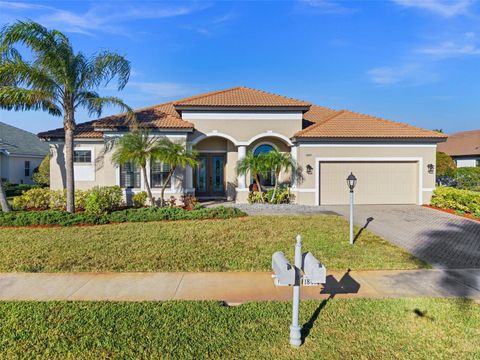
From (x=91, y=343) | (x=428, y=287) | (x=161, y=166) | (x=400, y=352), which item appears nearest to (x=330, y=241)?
(x=428, y=287)

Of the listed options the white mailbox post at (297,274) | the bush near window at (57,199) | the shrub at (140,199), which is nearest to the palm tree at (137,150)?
the shrub at (140,199)

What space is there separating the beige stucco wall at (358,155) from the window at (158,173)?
691 cm

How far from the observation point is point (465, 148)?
37906 millimetres

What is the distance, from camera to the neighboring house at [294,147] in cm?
1593

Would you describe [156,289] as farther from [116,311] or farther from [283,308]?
[283,308]

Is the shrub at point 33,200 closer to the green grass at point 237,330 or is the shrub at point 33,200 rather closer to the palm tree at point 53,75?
the palm tree at point 53,75

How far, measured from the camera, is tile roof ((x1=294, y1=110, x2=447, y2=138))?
16.1 metres

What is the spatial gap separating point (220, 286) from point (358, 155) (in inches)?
501

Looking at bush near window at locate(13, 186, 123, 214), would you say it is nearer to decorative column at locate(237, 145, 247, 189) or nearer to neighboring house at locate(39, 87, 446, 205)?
neighboring house at locate(39, 87, 446, 205)

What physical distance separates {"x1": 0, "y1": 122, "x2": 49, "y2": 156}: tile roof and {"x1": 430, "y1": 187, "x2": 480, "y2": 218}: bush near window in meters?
31.1

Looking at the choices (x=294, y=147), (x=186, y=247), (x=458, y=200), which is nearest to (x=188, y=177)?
(x=294, y=147)

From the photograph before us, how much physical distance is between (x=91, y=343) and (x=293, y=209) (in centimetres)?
1194

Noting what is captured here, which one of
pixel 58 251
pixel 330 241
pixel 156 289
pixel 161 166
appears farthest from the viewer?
pixel 161 166

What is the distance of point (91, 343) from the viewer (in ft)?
13.2
